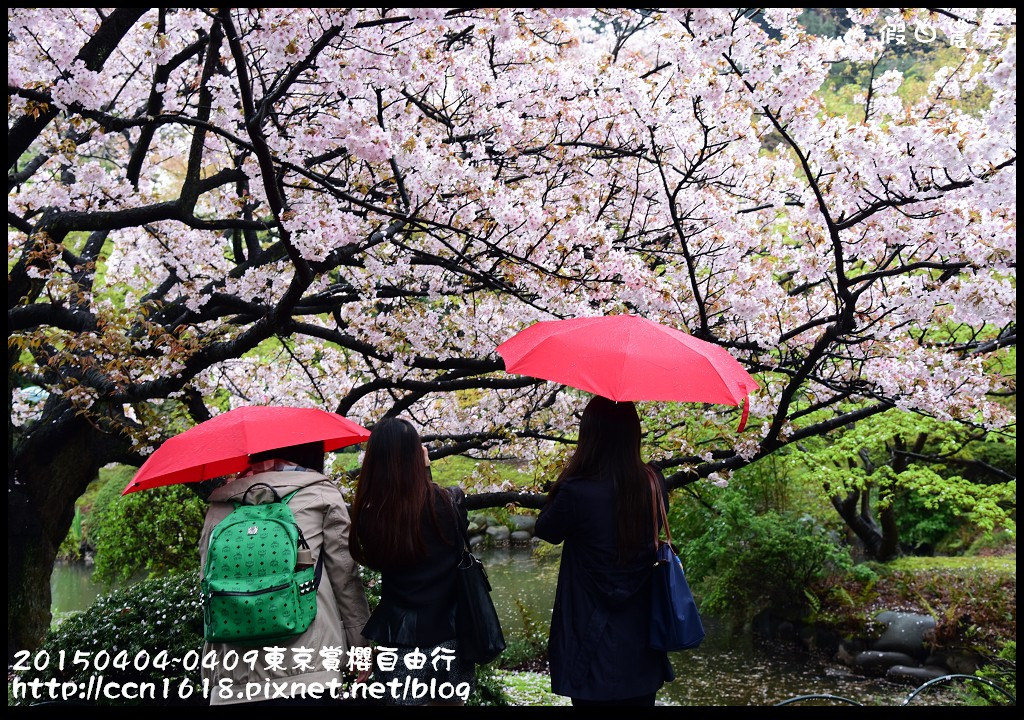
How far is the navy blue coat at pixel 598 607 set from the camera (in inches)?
104

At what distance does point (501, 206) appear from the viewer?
488cm

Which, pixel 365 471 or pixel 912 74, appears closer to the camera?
pixel 365 471

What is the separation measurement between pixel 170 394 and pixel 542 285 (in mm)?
2664

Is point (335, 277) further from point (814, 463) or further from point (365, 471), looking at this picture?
point (365, 471)

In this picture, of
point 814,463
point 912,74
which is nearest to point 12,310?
point 814,463

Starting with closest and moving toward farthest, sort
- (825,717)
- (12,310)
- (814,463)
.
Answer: (825,717)
(12,310)
(814,463)

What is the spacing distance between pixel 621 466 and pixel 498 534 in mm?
14439

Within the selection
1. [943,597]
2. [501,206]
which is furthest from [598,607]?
[943,597]

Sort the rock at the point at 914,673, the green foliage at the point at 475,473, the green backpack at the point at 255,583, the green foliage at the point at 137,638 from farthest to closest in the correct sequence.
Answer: the rock at the point at 914,673 < the green foliage at the point at 475,473 < the green foliage at the point at 137,638 < the green backpack at the point at 255,583

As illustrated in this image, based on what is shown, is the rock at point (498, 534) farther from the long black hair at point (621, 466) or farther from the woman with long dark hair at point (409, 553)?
the long black hair at point (621, 466)

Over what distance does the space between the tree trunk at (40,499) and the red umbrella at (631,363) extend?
3.80 m

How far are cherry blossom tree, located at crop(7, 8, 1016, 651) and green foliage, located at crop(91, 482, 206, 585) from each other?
238cm

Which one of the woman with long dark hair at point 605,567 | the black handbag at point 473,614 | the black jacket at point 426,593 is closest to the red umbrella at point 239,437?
the black jacket at point 426,593

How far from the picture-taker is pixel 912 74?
50.3ft
